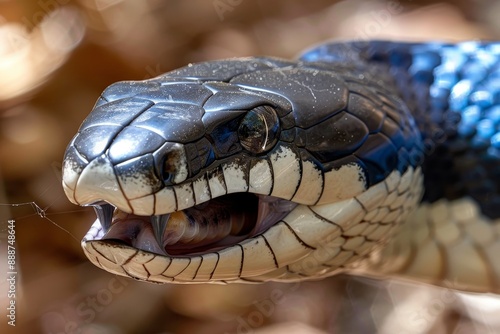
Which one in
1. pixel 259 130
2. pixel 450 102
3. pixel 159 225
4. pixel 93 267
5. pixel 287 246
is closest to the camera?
pixel 159 225

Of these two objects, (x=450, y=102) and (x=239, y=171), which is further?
(x=450, y=102)

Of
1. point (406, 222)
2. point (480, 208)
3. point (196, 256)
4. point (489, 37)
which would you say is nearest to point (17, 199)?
point (196, 256)

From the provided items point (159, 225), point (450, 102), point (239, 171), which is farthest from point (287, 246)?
point (450, 102)

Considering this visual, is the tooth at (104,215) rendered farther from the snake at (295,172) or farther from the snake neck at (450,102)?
the snake neck at (450,102)

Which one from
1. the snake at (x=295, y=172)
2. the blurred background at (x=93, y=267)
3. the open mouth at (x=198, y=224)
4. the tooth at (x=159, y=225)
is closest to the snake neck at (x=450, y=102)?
the snake at (x=295, y=172)

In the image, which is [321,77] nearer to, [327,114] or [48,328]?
[327,114]

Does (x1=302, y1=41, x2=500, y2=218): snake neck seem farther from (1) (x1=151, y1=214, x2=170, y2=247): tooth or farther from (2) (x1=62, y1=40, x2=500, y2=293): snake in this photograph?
(1) (x1=151, y1=214, x2=170, y2=247): tooth

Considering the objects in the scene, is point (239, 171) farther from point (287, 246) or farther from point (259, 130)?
point (287, 246)
